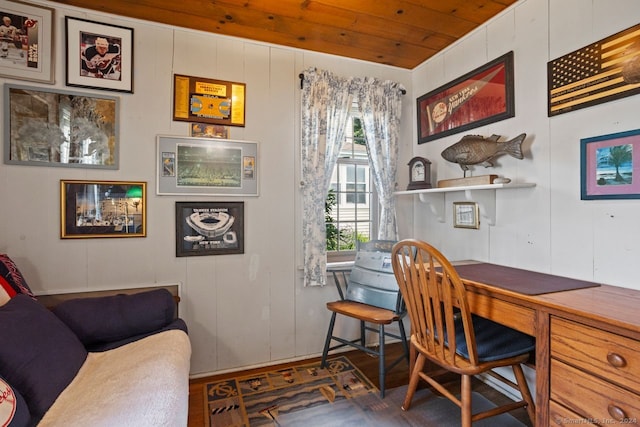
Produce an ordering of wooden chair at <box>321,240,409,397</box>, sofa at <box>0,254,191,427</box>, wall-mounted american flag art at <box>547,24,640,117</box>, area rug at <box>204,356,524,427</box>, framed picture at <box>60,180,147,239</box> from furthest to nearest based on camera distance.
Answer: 1. wooden chair at <box>321,240,409,397</box>
2. framed picture at <box>60,180,147,239</box>
3. area rug at <box>204,356,524,427</box>
4. wall-mounted american flag art at <box>547,24,640,117</box>
5. sofa at <box>0,254,191,427</box>

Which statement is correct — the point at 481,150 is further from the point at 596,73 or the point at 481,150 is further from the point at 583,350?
the point at 583,350

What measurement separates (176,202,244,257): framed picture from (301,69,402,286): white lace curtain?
1.69 feet

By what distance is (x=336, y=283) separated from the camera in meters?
2.44

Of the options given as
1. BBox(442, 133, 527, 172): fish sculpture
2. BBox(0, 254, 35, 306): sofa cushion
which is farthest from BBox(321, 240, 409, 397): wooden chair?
BBox(0, 254, 35, 306): sofa cushion

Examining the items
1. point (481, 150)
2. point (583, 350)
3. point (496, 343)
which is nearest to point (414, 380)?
point (496, 343)

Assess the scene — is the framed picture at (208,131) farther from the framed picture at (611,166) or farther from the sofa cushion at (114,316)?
the framed picture at (611,166)

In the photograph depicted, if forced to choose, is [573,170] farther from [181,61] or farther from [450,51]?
[181,61]

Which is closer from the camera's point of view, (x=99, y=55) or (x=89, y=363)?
(x=89, y=363)

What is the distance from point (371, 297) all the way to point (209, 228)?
1264mm

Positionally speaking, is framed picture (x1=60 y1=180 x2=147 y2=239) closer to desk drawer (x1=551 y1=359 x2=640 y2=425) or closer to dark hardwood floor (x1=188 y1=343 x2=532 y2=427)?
dark hardwood floor (x1=188 y1=343 x2=532 y2=427)

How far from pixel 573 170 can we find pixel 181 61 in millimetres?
2479

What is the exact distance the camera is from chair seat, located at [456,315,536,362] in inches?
58.6

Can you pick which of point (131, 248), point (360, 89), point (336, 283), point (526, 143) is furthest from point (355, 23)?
point (131, 248)

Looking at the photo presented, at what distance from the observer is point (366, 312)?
2.14 metres
